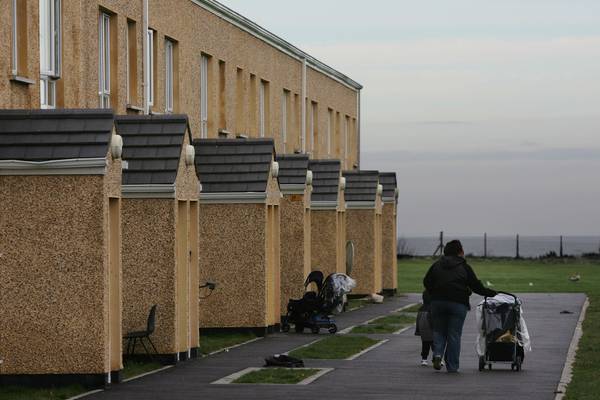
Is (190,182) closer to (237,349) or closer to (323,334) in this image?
(237,349)

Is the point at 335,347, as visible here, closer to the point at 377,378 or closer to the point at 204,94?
the point at 377,378

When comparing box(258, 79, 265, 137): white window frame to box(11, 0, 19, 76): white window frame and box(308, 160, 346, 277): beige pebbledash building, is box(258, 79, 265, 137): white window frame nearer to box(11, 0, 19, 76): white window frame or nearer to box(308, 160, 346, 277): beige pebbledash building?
box(308, 160, 346, 277): beige pebbledash building

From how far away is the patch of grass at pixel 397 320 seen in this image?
3534cm

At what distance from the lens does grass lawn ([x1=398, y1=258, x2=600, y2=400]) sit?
20.9 meters

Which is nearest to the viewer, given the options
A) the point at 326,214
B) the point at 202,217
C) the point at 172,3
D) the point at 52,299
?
the point at 52,299

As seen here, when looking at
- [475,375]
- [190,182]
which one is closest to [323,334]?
[190,182]

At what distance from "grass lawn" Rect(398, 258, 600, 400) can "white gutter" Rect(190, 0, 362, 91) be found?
8.68 meters

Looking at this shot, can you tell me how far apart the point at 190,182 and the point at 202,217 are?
580 cm

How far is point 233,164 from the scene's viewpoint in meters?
31.1

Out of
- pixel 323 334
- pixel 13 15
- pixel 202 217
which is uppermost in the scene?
pixel 13 15

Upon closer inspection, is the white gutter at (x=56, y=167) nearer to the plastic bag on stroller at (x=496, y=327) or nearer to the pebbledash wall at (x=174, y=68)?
the pebbledash wall at (x=174, y=68)

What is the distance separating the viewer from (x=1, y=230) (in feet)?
65.1

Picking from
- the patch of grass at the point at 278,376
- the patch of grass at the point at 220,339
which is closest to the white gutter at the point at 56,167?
the patch of grass at the point at 278,376

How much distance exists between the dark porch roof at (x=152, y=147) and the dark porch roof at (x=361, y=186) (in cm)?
2563
